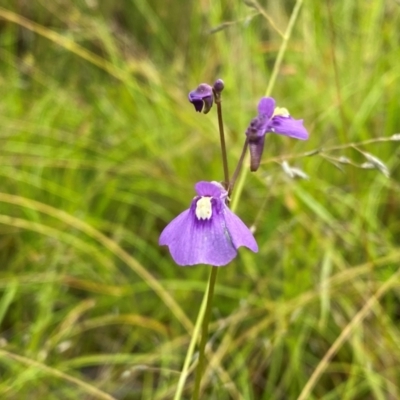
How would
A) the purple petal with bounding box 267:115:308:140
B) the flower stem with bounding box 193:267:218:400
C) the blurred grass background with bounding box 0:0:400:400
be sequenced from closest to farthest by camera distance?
the flower stem with bounding box 193:267:218:400 < the purple petal with bounding box 267:115:308:140 < the blurred grass background with bounding box 0:0:400:400

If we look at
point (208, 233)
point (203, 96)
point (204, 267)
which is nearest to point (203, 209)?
point (208, 233)

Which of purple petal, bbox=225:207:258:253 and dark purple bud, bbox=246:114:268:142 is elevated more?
dark purple bud, bbox=246:114:268:142

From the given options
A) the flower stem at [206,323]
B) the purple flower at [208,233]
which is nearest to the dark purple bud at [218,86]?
the purple flower at [208,233]

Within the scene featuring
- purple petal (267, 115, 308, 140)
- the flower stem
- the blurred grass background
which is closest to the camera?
the flower stem

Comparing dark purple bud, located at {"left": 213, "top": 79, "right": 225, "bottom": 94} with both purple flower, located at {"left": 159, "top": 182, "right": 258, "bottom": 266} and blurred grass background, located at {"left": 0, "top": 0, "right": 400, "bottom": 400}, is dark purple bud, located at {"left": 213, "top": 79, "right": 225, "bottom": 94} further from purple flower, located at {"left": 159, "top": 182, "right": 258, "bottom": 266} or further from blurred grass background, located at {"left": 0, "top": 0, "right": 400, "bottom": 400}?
blurred grass background, located at {"left": 0, "top": 0, "right": 400, "bottom": 400}

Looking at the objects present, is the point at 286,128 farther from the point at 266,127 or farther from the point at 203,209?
the point at 203,209

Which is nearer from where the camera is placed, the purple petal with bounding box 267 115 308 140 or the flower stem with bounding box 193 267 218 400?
the flower stem with bounding box 193 267 218 400

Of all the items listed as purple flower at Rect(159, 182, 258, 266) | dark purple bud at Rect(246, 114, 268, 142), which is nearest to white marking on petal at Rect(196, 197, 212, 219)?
purple flower at Rect(159, 182, 258, 266)
